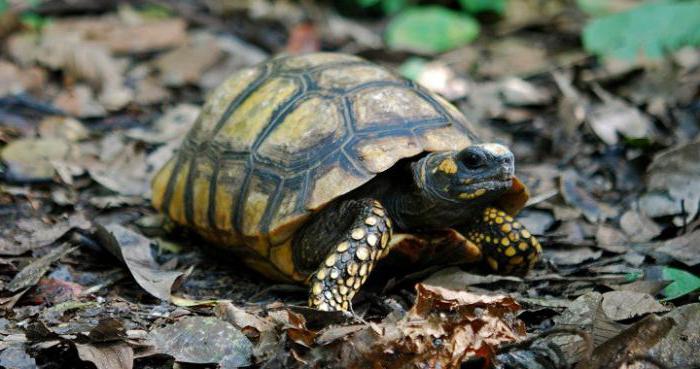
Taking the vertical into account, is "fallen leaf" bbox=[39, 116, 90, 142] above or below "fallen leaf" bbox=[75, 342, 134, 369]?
below

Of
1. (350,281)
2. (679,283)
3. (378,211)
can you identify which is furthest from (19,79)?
(679,283)

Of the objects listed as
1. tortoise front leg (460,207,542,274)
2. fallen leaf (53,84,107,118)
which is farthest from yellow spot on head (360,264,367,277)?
fallen leaf (53,84,107,118)

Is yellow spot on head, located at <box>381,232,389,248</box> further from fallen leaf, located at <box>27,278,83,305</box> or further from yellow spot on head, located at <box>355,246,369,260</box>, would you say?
fallen leaf, located at <box>27,278,83,305</box>

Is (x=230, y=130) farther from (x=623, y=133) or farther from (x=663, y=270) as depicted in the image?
(x=623, y=133)

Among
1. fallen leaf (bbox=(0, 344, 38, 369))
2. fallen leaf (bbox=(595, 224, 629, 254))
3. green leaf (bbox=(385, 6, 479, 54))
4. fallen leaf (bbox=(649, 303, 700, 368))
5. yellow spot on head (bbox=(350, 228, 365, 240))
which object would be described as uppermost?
green leaf (bbox=(385, 6, 479, 54))

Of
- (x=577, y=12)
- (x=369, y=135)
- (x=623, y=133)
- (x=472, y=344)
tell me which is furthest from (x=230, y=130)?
(x=577, y=12)

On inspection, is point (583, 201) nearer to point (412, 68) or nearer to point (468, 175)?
point (468, 175)
